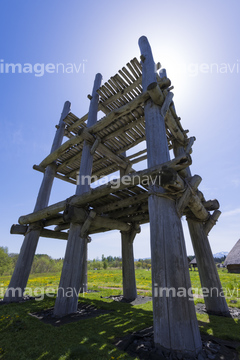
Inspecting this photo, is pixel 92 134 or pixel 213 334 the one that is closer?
pixel 213 334

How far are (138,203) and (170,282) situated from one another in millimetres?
3744

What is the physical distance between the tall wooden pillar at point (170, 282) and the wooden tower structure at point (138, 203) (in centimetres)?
1

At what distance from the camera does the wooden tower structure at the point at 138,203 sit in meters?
3.30

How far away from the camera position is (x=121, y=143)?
9391 mm

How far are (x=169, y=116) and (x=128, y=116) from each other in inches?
71.2

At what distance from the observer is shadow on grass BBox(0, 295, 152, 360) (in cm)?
309

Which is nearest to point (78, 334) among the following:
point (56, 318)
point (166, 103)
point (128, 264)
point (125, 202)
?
point (56, 318)

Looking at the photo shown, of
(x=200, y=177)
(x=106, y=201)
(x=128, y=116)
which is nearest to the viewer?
(x=200, y=177)

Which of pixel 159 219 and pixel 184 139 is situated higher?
pixel 184 139

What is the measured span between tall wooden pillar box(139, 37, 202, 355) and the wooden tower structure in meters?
0.01

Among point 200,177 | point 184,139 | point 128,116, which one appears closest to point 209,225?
point 200,177

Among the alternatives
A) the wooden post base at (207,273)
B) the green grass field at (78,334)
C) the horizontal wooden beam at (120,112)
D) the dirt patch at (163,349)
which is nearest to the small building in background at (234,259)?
the wooden post base at (207,273)

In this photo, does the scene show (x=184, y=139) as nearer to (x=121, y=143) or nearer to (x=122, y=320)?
(x=121, y=143)

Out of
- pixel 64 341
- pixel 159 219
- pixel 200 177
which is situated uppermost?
pixel 200 177
